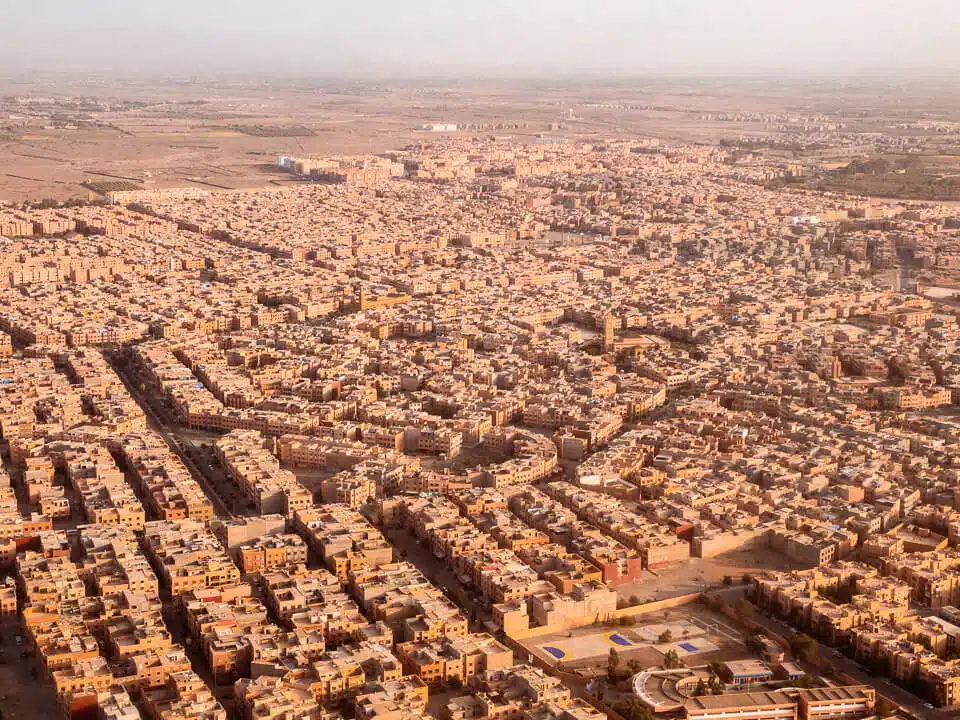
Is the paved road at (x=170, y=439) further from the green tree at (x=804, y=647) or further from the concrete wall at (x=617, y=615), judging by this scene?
the green tree at (x=804, y=647)

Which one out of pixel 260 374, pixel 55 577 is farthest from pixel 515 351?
pixel 55 577

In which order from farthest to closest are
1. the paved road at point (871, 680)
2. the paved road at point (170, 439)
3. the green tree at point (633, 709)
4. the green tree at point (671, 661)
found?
1. the paved road at point (170, 439)
2. the green tree at point (671, 661)
3. the paved road at point (871, 680)
4. the green tree at point (633, 709)

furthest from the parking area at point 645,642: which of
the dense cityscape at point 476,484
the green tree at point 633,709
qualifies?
the green tree at point 633,709

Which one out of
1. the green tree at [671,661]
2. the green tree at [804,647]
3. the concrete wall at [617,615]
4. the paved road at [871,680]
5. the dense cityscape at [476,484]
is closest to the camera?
the paved road at [871,680]

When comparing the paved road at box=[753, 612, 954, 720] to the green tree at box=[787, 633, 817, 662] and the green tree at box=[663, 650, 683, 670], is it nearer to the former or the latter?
the green tree at box=[787, 633, 817, 662]

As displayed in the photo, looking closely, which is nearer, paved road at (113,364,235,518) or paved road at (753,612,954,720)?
paved road at (753,612,954,720)

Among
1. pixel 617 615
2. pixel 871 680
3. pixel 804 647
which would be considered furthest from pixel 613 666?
pixel 871 680

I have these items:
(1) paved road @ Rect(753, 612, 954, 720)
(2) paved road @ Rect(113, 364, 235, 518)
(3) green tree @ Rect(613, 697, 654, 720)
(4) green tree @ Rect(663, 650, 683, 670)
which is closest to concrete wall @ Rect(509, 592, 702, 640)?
(1) paved road @ Rect(753, 612, 954, 720)

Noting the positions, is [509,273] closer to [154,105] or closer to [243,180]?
[243,180]

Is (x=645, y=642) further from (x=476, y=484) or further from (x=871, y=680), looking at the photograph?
(x=476, y=484)

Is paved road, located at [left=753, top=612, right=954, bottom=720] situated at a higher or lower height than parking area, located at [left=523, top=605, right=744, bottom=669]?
lower
